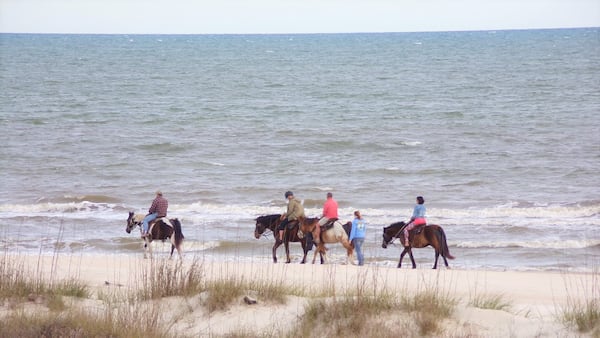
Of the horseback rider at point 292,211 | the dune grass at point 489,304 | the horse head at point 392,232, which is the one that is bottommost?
the dune grass at point 489,304

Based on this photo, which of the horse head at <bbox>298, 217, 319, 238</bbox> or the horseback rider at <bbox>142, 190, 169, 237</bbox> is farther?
the horseback rider at <bbox>142, 190, 169, 237</bbox>

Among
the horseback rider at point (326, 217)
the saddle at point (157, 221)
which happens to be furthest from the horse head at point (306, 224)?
the saddle at point (157, 221)

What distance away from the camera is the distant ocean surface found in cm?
2391

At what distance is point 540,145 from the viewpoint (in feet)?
133

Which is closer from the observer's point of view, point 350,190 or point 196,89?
point 350,190

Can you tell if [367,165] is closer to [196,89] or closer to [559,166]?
[559,166]

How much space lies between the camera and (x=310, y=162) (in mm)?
37281

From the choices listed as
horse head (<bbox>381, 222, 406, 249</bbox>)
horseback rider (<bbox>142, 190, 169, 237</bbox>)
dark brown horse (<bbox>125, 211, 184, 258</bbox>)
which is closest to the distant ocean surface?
horse head (<bbox>381, 222, 406, 249</bbox>)

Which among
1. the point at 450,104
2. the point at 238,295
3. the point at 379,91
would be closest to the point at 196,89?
the point at 379,91

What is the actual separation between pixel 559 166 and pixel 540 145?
18.5 feet

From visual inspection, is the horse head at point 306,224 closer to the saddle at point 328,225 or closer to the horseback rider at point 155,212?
the saddle at point 328,225

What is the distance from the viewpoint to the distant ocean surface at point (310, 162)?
23.9m

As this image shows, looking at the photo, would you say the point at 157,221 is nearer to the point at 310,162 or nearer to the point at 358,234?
the point at 358,234

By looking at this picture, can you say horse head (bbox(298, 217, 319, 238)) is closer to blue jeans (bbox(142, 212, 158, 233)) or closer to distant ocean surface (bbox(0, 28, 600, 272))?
distant ocean surface (bbox(0, 28, 600, 272))
